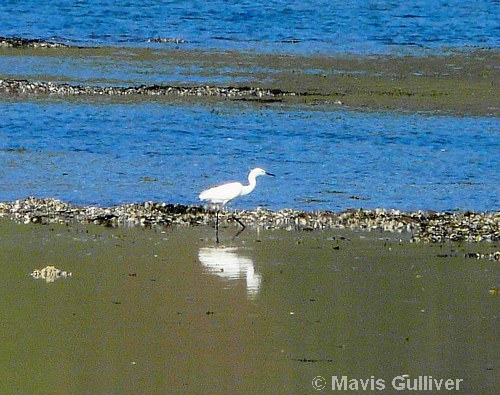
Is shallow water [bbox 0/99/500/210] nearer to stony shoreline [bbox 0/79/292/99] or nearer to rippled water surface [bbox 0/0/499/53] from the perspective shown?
stony shoreline [bbox 0/79/292/99]

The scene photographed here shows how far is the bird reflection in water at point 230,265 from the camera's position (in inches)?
536

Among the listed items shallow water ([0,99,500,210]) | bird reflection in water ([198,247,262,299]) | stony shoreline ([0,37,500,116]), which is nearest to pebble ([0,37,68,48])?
stony shoreline ([0,37,500,116])

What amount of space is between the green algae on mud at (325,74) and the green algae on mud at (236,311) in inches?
741

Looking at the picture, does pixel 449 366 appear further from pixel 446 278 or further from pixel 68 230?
pixel 68 230

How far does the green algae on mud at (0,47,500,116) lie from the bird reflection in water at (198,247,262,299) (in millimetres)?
18727

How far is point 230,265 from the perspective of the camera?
1476 centimetres

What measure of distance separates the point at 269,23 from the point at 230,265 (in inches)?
1813

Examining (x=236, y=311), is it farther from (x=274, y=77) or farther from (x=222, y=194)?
(x=274, y=77)

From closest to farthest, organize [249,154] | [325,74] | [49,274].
→ [49,274] < [249,154] < [325,74]

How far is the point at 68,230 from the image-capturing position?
54.8 feet

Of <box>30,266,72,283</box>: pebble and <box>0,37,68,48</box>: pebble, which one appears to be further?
<box>0,37,68,48</box>: pebble

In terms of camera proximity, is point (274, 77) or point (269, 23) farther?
point (269, 23)

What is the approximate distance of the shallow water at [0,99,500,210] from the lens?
68.3 ft

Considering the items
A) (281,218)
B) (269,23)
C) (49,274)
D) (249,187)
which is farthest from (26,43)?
(49,274)
